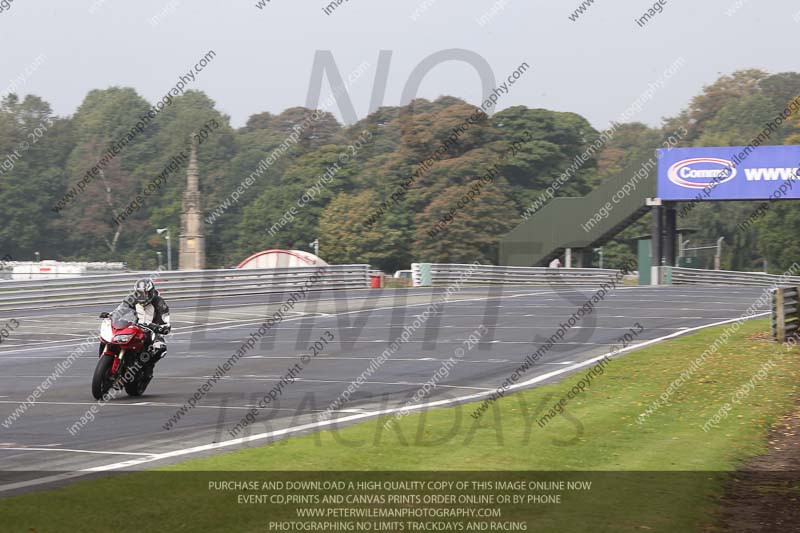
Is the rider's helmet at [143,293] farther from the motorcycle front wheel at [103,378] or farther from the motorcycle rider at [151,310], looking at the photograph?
the motorcycle front wheel at [103,378]

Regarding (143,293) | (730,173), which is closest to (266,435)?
(143,293)

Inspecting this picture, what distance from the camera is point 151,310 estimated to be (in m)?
16.2

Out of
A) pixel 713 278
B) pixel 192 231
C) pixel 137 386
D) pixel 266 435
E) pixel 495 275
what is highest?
pixel 192 231

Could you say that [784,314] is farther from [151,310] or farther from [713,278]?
[713,278]

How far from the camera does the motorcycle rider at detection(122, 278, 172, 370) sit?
1592cm

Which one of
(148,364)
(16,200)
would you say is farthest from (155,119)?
(148,364)

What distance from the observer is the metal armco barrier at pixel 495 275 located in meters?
48.5

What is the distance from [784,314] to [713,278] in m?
37.5

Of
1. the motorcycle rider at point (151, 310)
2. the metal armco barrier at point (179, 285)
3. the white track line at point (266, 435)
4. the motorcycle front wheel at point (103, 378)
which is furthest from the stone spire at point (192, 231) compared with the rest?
the motorcycle front wheel at point (103, 378)

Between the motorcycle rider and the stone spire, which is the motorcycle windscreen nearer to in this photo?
the motorcycle rider

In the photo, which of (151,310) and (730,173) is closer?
(151,310)

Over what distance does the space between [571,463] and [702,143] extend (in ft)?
355

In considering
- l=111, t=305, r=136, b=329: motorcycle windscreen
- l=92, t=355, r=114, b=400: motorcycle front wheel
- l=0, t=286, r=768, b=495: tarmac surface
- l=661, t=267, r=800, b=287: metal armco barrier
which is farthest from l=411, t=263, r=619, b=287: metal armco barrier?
l=92, t=355, r=114, b=400: motorcycle front wheel

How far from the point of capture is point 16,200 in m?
98.8
